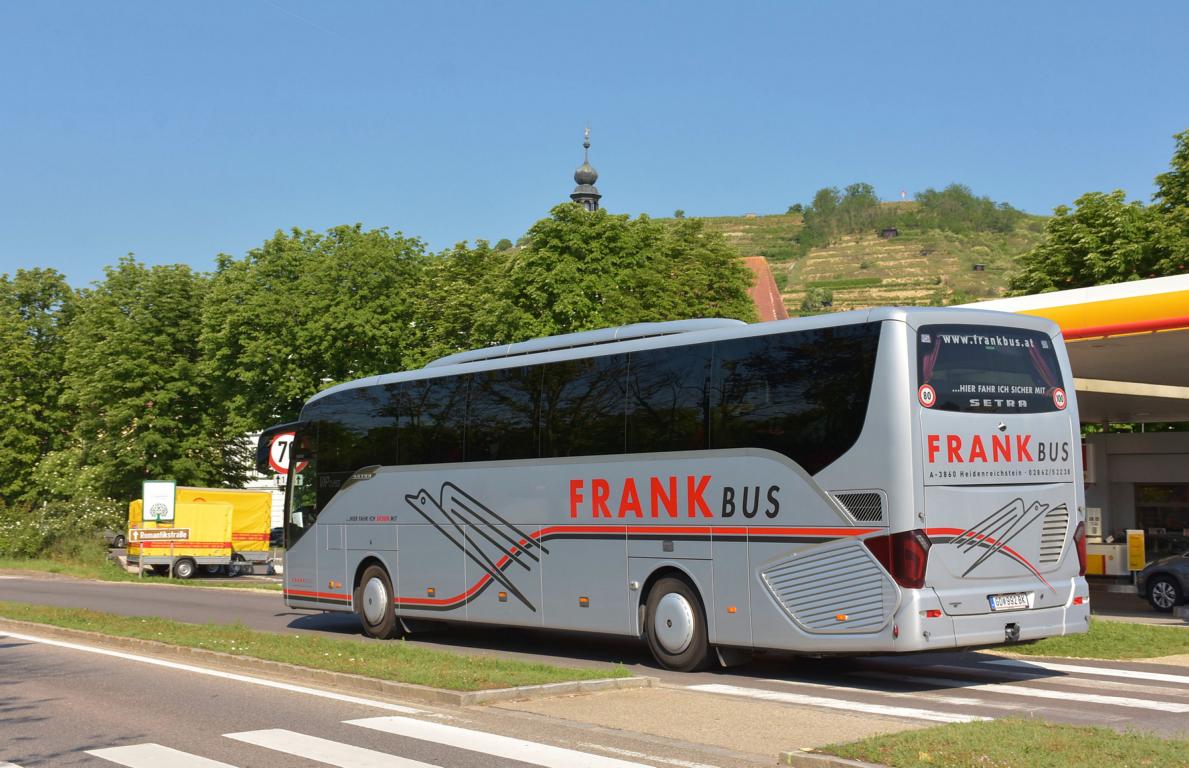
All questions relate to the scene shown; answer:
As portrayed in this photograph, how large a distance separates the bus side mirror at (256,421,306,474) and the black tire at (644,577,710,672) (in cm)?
894

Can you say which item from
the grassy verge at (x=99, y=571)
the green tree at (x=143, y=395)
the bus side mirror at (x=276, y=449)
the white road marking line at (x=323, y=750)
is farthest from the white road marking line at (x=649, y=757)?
the green tree at (x=143, y=395)

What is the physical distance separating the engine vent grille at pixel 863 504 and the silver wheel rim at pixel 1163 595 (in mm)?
13130

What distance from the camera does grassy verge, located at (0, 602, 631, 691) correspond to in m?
11.7

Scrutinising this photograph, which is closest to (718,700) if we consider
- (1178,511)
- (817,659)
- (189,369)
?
(817,659)

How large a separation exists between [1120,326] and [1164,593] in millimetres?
5732

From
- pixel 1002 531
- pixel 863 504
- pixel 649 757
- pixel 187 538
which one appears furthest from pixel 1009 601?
pixel 187 538

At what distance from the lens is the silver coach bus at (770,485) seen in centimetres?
1200

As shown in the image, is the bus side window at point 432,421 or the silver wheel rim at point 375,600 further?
the silver wheel rim at point 375,600

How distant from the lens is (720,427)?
13570 millimetres

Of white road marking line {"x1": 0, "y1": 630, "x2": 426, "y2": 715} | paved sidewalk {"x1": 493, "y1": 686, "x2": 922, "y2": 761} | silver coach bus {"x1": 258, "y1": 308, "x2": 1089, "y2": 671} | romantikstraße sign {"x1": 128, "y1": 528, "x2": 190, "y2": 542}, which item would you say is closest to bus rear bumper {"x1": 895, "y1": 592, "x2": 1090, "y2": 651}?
silver coach bus {"x1": 258, "y1": 308, "x2": 1089, "y2": 671}

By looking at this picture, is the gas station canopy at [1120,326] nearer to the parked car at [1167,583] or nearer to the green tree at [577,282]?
the parked car at [1167,583]

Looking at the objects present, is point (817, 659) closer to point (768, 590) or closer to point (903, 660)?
point (903, 660)

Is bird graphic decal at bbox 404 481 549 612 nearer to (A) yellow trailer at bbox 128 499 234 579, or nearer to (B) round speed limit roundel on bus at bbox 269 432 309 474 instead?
(B) round speed limit roundel on bus at bbox 269 432 309 474

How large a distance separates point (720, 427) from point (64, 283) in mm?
60929
